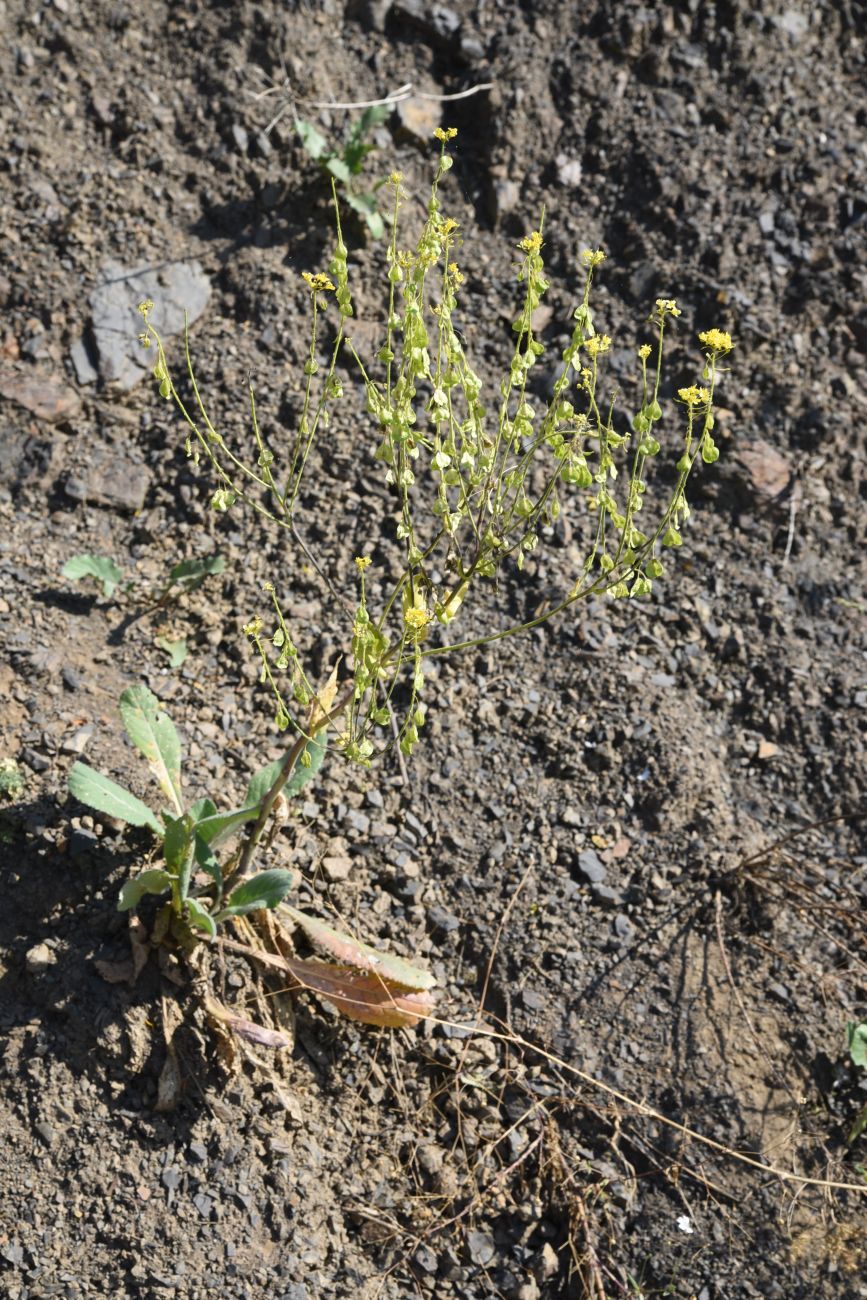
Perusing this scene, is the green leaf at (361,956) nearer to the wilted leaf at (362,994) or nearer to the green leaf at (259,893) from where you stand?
the wilted leaf at (362,994)

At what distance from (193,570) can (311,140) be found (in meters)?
1.73

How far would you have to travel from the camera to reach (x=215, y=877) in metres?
2.87

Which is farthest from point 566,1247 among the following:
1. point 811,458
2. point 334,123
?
point 334,123

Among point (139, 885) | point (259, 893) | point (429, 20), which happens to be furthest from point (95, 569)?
point (429, 20)

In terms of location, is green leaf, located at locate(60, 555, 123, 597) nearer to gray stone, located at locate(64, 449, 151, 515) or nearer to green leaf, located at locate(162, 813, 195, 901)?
gray stone, located at locate(64, 449, 151, 515)

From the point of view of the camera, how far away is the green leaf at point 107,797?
2877 mm

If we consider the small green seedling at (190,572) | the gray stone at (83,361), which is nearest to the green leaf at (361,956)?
the small green seedling at (190,572)

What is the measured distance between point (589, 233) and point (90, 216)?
6.12 ft

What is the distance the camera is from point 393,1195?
9.87ft

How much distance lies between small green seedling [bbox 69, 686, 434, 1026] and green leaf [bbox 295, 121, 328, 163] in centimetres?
225

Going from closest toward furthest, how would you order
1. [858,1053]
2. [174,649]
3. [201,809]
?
[201,809] < [858,1053] < [174,649]

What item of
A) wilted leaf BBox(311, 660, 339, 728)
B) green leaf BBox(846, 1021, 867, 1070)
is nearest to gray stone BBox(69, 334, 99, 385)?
wilted leaf BBox(311, 660, 339, 728)

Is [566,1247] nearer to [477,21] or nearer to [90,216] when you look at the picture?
[90,216]

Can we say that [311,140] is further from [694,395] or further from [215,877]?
[215,877]
